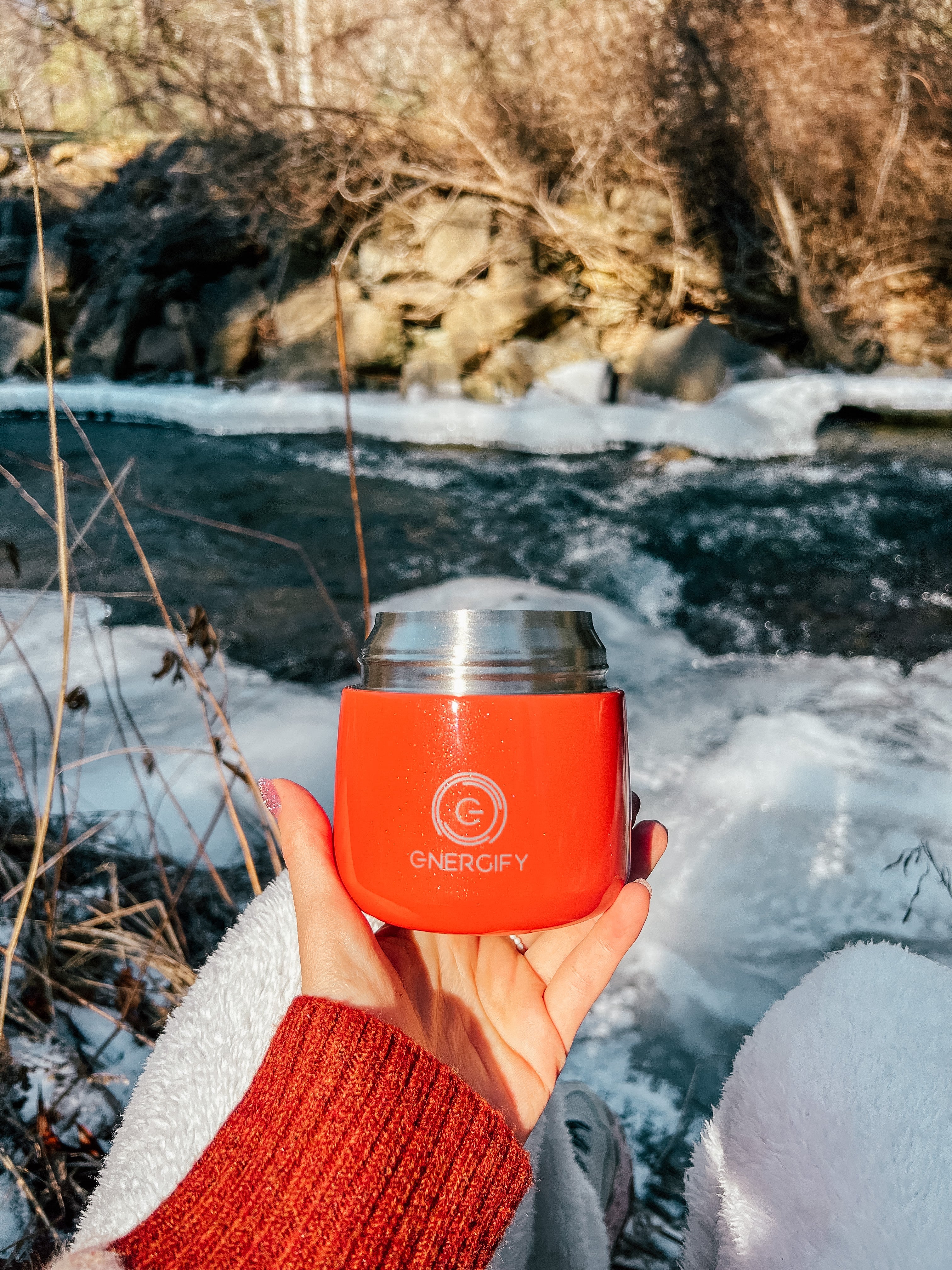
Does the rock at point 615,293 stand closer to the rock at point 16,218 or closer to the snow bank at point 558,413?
the snow bank at point 558,413

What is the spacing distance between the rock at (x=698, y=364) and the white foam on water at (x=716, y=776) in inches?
114

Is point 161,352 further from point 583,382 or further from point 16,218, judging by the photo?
point 583,382

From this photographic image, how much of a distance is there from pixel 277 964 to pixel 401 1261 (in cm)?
36

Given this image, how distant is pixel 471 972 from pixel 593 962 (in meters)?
0.17

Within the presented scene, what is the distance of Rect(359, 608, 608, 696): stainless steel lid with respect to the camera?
792 mm

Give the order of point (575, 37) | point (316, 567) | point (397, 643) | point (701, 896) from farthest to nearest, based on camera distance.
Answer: point (575, 37), point (316, 567), point (701, 896), point (397, 643)

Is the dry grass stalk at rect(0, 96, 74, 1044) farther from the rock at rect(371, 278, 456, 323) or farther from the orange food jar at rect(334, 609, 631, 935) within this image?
the rock at rect(371, 278, 456, 323)

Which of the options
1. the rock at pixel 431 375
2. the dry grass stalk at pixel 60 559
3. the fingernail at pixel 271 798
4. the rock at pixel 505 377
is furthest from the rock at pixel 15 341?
the fingernail at pixel 271 798

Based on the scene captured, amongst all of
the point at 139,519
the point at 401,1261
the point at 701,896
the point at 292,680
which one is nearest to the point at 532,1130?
the point at 401,1261

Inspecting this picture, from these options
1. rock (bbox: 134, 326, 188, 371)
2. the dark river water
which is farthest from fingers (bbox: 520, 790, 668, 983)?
rock (bbox: 134, 326, 188, 371)

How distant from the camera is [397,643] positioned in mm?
835

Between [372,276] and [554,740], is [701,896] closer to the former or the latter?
[554,740]

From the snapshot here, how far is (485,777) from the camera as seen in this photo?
2.55 ft

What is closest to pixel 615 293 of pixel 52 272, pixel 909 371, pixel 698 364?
pixel 698 364
